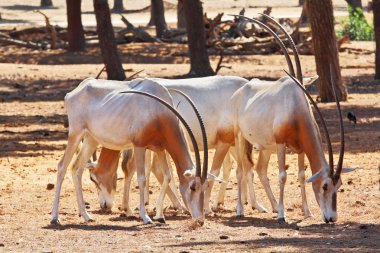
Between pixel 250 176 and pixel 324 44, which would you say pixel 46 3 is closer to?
pixel 324 44

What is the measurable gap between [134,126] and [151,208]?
1.50m

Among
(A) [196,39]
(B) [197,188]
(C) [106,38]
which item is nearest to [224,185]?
(B) [197,188]

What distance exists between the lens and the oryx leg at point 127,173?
39.2 feet

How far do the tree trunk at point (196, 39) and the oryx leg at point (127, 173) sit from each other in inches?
604

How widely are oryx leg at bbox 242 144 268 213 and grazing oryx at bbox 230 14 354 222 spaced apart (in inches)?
5.4

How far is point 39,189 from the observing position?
1393 cm

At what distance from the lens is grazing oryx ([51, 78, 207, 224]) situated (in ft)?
35.6

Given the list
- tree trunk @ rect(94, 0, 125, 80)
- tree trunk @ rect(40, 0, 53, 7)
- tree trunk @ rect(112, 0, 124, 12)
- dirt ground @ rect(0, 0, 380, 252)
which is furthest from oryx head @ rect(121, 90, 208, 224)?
tree trunk @ rect(40, 0, 53, 7)

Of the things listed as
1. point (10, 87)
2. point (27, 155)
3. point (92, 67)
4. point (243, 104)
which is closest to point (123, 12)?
point (92, 67)

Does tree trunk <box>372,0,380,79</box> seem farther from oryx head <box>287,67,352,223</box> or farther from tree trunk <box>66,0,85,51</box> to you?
oryx head <box>287,67,352,223</box>

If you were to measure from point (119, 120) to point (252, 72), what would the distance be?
1779 centimetres

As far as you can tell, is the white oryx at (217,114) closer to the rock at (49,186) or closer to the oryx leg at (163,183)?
the oryx leg at (163,183)

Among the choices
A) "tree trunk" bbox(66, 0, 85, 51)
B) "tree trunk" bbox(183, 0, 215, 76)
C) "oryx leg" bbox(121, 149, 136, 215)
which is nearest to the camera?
"oryx leg" bbox(121, 149, 136, 215)

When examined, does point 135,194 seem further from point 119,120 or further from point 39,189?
point 119,120
